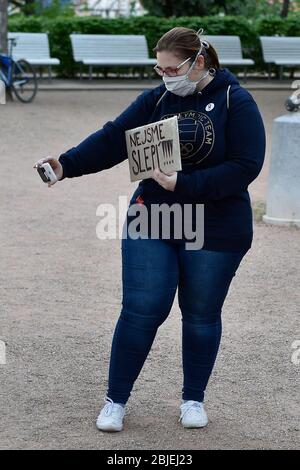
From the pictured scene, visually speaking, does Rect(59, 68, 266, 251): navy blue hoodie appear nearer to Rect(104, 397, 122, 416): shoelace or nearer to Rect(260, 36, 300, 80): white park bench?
Rect(104, 397, 122, 416): shoelace

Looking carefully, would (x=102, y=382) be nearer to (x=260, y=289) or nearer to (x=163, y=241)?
(x=163, y=241)

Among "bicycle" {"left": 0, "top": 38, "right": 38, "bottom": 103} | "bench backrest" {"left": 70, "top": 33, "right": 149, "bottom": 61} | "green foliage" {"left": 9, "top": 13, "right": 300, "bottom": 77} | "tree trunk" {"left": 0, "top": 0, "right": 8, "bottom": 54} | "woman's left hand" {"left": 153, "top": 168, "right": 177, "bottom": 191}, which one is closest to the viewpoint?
"woman's left hand" {"left": 153, "top": 168, "right": 177, "bottom": 191}

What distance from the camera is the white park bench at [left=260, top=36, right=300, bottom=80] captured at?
983 inches

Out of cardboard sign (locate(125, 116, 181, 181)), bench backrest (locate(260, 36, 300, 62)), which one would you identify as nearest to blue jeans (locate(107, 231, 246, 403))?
cardboard sign (locate(125, 116, 181, 181))

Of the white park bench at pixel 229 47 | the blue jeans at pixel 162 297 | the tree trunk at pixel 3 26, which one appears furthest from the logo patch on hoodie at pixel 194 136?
the white park bench at pixel 229 47

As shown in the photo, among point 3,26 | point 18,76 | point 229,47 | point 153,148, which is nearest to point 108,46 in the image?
point 229,47

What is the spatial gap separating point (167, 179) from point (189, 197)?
17 cm

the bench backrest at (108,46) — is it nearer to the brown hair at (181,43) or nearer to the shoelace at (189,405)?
the shoelace at (189,405)

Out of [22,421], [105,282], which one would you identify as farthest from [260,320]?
[22,421]

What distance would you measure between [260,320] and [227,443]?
2.27 metres

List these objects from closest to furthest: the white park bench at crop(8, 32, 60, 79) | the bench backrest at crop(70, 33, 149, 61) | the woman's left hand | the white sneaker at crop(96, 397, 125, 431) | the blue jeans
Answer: the woman's left hand, the blue jeans, the white sneaker at crop(96, 397, 125, 431), the white park bench at crop(8, 32, 60, 79), the bench backrest at crop(70, 33, 149, 61)

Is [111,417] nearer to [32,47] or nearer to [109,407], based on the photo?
[109,407]

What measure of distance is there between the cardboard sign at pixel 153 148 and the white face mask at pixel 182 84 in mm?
120

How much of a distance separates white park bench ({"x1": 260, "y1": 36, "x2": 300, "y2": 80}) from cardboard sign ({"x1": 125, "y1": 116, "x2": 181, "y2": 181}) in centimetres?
2065
